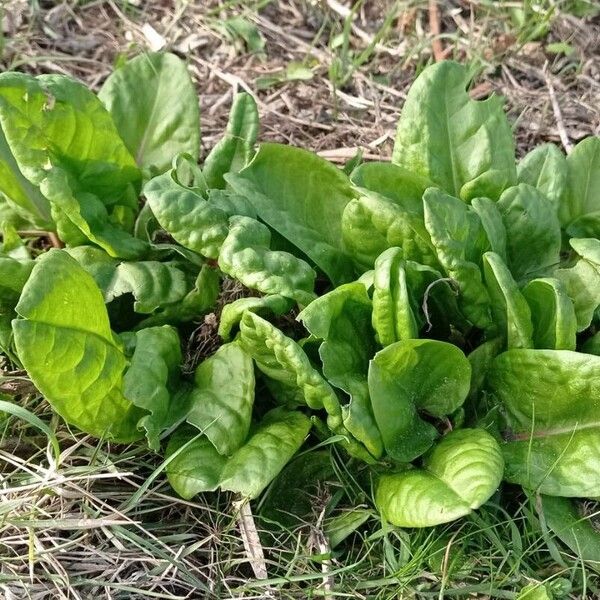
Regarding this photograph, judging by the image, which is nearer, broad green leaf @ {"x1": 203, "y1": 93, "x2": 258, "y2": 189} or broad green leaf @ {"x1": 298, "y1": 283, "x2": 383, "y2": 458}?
broad green leaf @ {"x1": 298, "y1": 283, "x2": 383, "y2": 458}

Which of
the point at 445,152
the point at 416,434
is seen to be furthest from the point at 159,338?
the point at 445,152

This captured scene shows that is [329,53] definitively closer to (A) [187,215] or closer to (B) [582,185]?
(B) [582,185]

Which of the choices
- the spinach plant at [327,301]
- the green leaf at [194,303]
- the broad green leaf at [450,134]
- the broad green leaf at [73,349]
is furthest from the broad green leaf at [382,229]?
the broad green leaf at [73,349]

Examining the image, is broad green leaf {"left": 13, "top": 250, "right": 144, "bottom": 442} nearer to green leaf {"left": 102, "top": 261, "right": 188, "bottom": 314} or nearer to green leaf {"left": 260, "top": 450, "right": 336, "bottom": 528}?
green leaf {"left": 102, "top": 261, "right": 188, "bottom": 314}

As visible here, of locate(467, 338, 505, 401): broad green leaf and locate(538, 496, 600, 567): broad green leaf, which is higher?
locate(467, 338, 505, 401): broad green leaf

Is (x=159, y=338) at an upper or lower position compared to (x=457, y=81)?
lower

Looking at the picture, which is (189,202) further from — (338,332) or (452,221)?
(452,221)

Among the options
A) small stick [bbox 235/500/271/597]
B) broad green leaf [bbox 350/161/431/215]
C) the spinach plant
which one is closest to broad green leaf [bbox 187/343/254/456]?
the spinach plant
